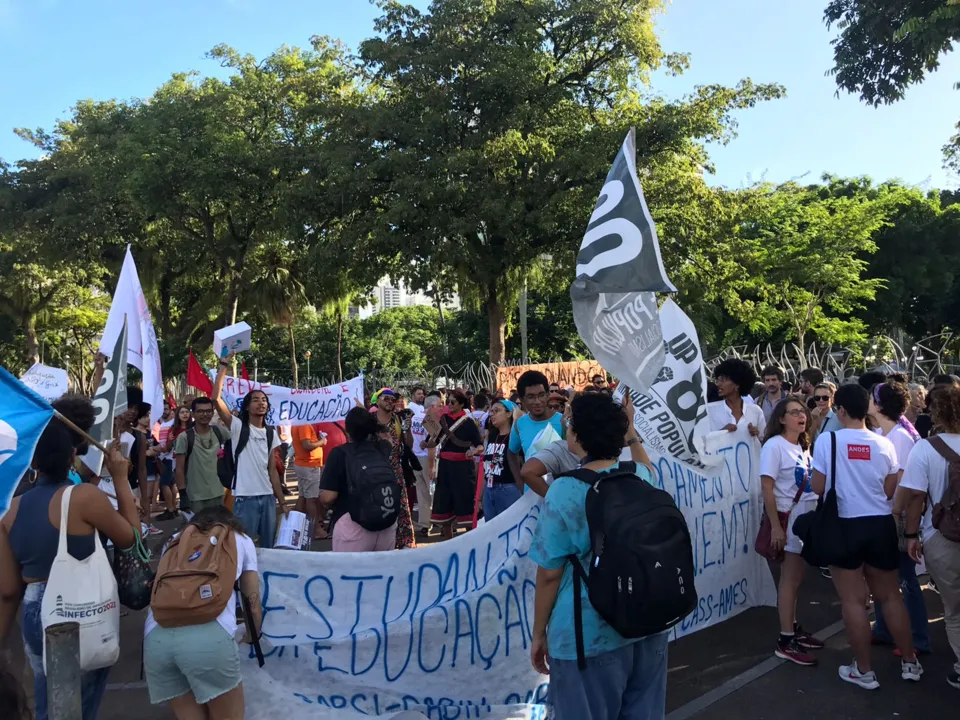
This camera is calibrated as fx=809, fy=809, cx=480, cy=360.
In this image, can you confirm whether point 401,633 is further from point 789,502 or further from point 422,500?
point 422,500

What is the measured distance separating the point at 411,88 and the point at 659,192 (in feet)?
21.6

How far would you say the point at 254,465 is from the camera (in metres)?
6.33

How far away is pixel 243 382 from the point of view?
29.8 feet

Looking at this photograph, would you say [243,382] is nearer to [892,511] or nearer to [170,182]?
[892,511]

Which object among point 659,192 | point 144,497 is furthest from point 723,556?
point 659,192

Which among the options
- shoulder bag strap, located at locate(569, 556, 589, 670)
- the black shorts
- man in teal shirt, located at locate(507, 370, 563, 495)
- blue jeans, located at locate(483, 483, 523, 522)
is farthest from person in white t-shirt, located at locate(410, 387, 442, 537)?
shoulder bag strap, located at locate(569, 556, 589, 670)

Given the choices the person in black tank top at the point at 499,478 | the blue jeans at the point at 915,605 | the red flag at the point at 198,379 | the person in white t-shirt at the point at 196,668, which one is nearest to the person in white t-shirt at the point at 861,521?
the blue jeans at the point at 915,605

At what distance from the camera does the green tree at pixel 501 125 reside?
1884cm

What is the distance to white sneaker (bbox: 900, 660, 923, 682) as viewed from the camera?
4.62 m

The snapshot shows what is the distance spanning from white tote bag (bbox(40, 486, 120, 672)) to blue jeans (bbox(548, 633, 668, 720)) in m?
1.87

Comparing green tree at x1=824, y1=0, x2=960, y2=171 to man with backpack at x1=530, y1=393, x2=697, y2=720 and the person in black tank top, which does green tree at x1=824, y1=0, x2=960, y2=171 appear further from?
man with backpack at x1=530, y1=393, x2=697, y2=720

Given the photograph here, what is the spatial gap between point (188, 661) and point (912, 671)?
3.95 m

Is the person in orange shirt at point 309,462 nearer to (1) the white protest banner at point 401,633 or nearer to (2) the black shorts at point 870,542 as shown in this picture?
(1) the white protest banner at point 401,633

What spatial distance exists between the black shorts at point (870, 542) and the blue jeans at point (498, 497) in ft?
8.57
